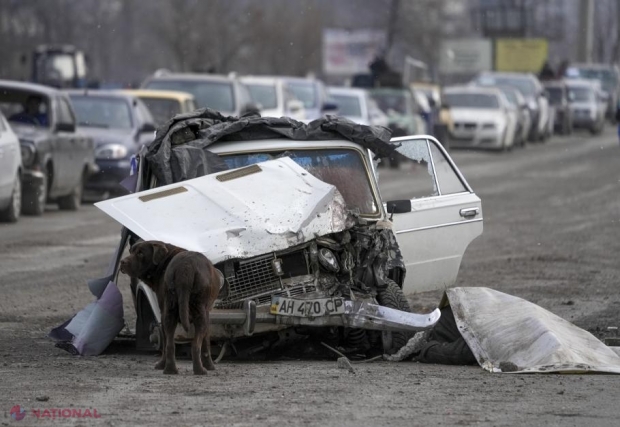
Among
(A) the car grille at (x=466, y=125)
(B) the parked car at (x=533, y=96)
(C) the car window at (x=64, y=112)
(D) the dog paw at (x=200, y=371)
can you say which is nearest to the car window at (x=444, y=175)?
(D) the dog paw at (x=200, y=371)

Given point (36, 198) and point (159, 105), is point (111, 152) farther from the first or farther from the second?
point (36, 198)

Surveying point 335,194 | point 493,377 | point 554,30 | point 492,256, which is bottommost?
point 554,30

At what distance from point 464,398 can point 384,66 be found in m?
40.4

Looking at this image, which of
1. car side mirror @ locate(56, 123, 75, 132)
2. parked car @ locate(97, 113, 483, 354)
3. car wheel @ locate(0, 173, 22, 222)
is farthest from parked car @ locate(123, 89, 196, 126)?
parked car @ locate(97, 113, 483, 354)

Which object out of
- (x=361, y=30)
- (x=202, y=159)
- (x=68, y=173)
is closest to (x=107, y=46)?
(x=361, y=30)

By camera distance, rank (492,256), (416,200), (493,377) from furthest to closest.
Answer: (492,256) < (416,200) < (493,377)

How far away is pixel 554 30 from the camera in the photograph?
85.6 meters

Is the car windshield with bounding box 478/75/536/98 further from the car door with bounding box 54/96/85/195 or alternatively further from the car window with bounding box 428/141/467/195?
the car window with bounding box 428/141/467/195

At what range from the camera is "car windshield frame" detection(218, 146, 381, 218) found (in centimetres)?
915

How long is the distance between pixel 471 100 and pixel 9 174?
23.5 meters

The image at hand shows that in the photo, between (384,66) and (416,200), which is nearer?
(416,200)

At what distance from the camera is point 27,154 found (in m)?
18.2

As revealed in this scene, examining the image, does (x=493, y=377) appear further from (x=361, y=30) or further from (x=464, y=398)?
(x=361, y=30)

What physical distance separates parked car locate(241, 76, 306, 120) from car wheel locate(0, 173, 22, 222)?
8.12 m
